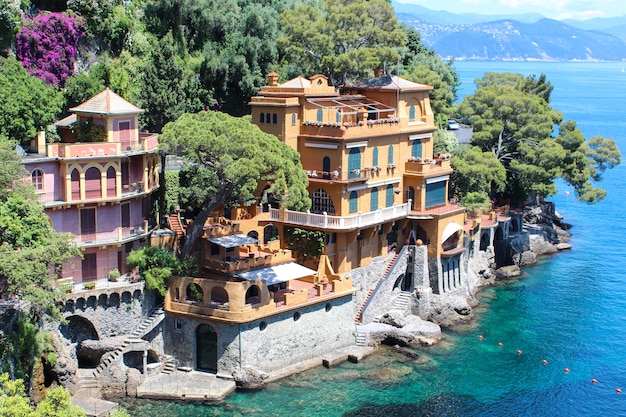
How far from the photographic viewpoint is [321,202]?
5597 centimetres

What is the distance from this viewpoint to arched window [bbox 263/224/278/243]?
5569 centimetres

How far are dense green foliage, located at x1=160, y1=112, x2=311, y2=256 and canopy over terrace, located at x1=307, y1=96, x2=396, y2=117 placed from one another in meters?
8.65

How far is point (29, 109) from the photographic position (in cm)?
4916

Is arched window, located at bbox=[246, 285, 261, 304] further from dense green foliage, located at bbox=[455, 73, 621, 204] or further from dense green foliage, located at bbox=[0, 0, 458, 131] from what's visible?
dense green foliage, located at bbox=[455, 73, 621, 204]

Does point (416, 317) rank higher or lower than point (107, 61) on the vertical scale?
lower

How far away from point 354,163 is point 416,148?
276 inches

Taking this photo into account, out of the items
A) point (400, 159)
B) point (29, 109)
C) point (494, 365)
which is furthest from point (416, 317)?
point (29, 109)

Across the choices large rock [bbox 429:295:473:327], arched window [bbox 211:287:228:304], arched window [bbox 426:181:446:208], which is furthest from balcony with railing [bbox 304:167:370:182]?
arched window [bbox 211:287:228:304]

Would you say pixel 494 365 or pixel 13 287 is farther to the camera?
pixel 494 365

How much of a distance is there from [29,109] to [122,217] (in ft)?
25.4

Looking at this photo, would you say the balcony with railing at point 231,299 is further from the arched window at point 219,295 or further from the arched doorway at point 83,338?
the arched doorway at point 83,338

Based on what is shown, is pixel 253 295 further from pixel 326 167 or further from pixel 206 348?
pixel 326 167

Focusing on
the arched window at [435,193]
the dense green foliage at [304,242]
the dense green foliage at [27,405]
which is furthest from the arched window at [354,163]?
the dense green foliage at [27,405]

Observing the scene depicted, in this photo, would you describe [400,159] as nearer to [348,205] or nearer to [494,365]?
[348,205]
